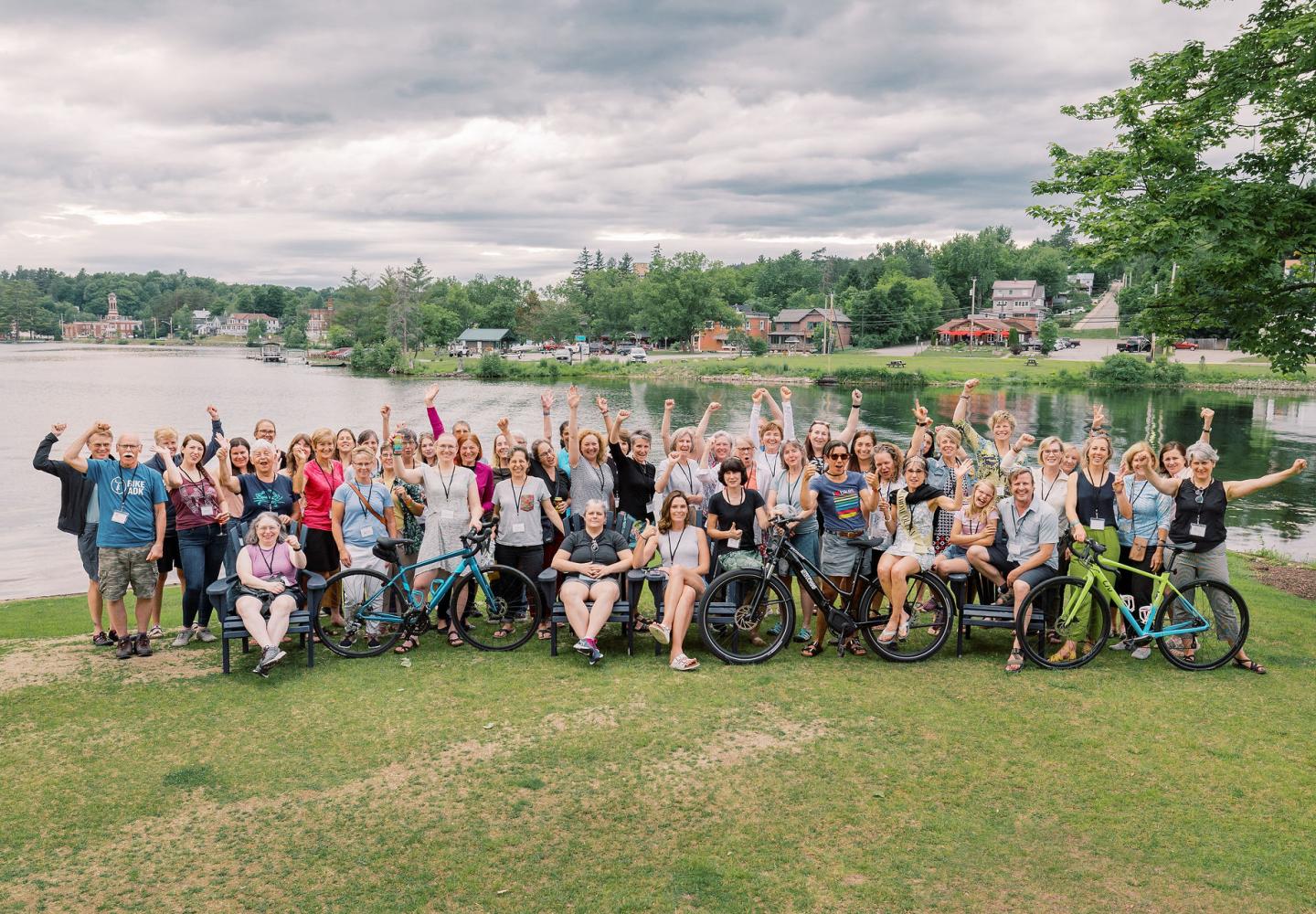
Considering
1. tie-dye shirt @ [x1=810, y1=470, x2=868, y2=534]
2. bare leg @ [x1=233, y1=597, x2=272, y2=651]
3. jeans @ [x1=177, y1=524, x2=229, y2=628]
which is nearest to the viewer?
bare leg @ [x1=233, y1=597, x2=272, y2=651]

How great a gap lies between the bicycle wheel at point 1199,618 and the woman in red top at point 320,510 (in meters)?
6.45

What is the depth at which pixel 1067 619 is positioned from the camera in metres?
6.43

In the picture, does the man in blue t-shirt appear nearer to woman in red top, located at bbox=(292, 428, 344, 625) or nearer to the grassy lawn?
the grassy lawn

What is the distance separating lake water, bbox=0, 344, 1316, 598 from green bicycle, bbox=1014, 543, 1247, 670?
11564 mm

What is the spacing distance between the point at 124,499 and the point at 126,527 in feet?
0.73

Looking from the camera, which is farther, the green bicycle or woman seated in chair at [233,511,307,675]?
the green bicycle

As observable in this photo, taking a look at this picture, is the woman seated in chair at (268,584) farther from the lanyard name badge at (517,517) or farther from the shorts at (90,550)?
the lanyard name badge at (517,517)

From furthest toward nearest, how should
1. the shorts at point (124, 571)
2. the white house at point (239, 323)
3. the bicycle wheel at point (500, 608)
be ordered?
the white house at point (239, 323)
the bicycle wheel at point (500, 608)
the shorts at point (124, 571)

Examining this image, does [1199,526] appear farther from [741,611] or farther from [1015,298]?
[1015,298]

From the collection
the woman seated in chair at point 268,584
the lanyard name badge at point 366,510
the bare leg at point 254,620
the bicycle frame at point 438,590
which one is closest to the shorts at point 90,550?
the woman seated in chair at point 268,584

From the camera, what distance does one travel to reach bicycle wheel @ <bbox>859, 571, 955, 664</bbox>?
6.55 m

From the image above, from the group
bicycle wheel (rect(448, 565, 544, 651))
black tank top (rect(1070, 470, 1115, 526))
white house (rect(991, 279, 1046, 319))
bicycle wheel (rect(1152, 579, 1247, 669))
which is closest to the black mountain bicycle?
black tank top (rect(1070, 470, 1115, 526))

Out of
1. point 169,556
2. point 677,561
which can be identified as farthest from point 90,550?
point 677,561

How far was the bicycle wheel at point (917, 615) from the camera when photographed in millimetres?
6547
